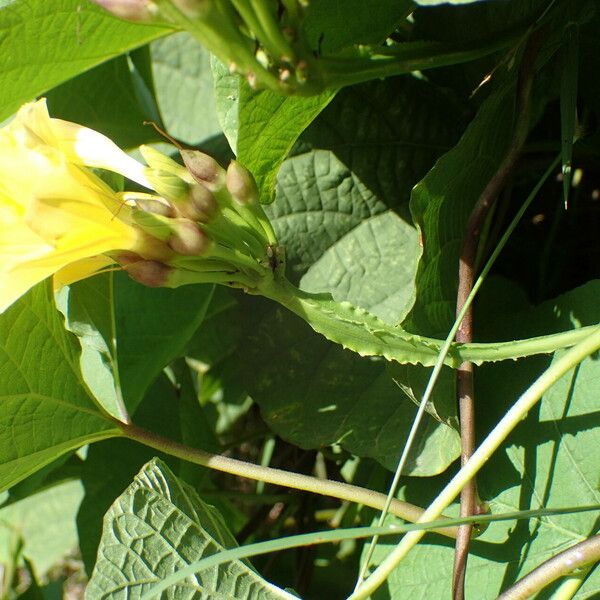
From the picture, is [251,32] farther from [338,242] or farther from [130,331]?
[130,331]

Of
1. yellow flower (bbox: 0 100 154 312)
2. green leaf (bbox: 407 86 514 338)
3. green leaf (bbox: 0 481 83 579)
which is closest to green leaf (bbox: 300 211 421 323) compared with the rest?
green leaf (bbox: 407 86 514 338)

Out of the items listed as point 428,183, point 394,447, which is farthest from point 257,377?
point 428,183

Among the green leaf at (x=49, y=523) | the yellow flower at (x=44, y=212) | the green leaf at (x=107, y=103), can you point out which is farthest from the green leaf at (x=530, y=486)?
the green leaf at (x=49, y=523)

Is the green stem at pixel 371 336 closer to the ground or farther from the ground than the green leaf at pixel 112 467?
farther from the ground

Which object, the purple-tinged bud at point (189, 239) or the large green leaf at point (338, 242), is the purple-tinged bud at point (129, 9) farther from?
the large green leaf at point (338, 242)

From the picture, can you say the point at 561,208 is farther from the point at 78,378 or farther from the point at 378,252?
the point at 78,378

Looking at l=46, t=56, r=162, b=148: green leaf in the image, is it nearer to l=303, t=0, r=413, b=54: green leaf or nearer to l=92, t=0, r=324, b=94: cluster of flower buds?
l=303, t=0, r=413, b=54: green leaf

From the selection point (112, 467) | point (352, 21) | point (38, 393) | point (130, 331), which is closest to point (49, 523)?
point (112, 467)

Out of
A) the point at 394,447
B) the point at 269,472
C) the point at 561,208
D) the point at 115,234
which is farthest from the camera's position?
the point at 561,208
